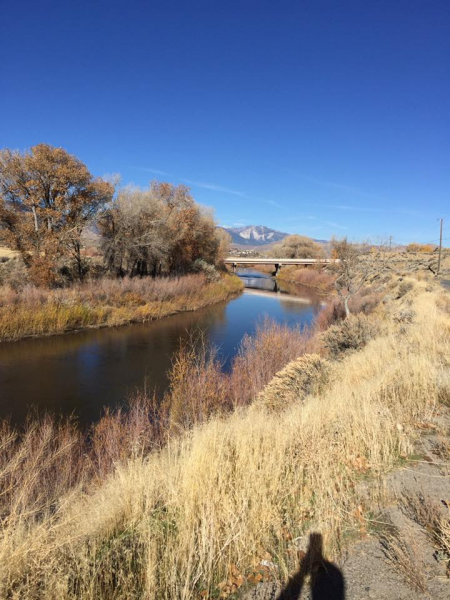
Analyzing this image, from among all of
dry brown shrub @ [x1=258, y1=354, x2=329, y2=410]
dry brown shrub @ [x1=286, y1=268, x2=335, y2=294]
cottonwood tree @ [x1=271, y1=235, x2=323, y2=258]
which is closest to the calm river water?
dry brown shrub @ [x1=258, y1=354, x2=329, y2=410]

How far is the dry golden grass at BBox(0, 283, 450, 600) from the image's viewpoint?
246cm

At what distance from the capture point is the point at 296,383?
25.4 ft

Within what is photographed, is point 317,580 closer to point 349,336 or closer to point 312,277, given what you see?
point 349,336

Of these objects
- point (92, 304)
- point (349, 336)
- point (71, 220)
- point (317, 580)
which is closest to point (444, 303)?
point (349, 336)

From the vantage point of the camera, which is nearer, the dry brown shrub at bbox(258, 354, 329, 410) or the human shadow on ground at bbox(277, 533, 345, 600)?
the human shadow on ground at bbox(277, 533, 345, 600)

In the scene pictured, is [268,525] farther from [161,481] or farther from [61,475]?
[61,475]

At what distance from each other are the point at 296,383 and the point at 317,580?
5.36 meters

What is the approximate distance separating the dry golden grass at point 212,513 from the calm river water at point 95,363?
Result: 22.7 ft

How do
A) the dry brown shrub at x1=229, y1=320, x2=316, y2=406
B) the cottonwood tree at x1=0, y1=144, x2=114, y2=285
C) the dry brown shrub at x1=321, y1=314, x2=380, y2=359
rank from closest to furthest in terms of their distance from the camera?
the dry brown shrub at x1=229, y1=320, x2=316, y2=406, the dry brown shrub at x1=321, y1=314, x2=380, y2=359, the cottonwood tree at x1=0, y1=144, x2=114, y2=285

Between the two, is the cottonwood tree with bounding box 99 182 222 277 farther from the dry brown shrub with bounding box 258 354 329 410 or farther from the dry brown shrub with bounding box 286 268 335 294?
the dry brown shrub with bounding box 258 354 329 410

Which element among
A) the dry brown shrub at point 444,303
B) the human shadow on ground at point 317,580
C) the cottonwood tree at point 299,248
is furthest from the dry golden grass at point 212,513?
the cottonwood tree at point 299,248

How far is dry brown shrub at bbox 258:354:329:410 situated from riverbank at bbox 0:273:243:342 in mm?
15583

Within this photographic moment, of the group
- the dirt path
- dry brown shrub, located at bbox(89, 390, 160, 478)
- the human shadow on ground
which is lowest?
dry brown shrub, located at bbox(89, 390, 160, 478)

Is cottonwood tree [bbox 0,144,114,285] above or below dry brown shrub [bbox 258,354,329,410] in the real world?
above
